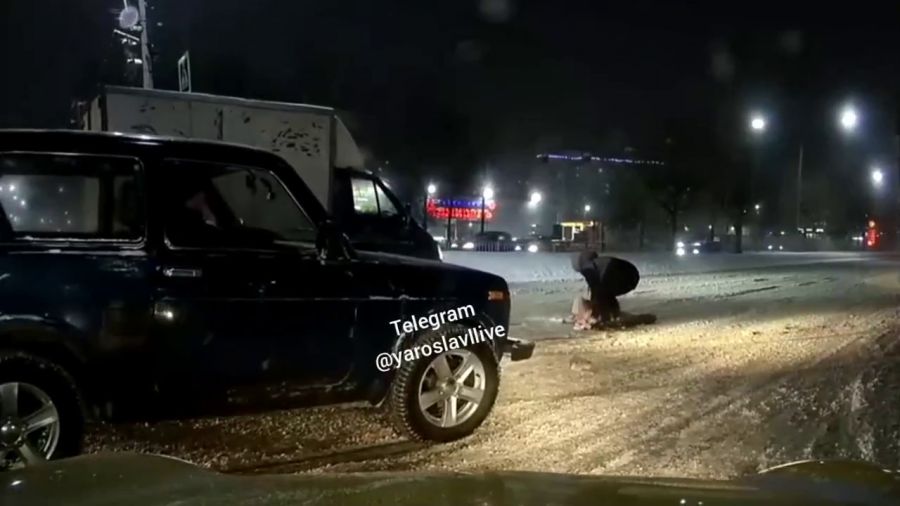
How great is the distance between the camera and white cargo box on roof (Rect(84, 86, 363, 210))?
391 inches

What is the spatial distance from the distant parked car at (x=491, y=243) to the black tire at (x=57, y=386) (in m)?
37.5

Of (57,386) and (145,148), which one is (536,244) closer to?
(145,148)

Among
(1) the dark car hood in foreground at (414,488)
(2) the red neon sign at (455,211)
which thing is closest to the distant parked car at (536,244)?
(2) the red neon sign at (455,211)

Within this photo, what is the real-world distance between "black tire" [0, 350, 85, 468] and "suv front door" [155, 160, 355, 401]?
0.68 meters

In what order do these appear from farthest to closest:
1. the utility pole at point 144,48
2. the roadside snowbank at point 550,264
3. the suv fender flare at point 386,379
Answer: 1. the roadside snowbank at point 550,264
2. the utility pole at point 144,48
3. the suv fender flare at point 386,379

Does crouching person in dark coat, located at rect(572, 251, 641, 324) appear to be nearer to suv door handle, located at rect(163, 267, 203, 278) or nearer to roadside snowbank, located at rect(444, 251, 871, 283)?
roadside snowbank, located at rect(444, 251, 871, 283)

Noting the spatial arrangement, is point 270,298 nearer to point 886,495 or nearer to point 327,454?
point 327,454

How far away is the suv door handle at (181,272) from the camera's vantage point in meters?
5.14

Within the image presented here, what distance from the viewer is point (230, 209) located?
5.68 m

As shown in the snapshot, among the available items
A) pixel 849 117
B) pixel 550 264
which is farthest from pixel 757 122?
pixel 550 264

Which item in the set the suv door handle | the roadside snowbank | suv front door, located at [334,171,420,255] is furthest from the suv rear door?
the roadside snowbank

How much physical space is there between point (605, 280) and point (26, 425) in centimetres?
939

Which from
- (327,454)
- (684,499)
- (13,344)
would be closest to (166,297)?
(13,344)

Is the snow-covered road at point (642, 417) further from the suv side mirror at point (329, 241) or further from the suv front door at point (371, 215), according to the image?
the suv front door at point (371, 215)
